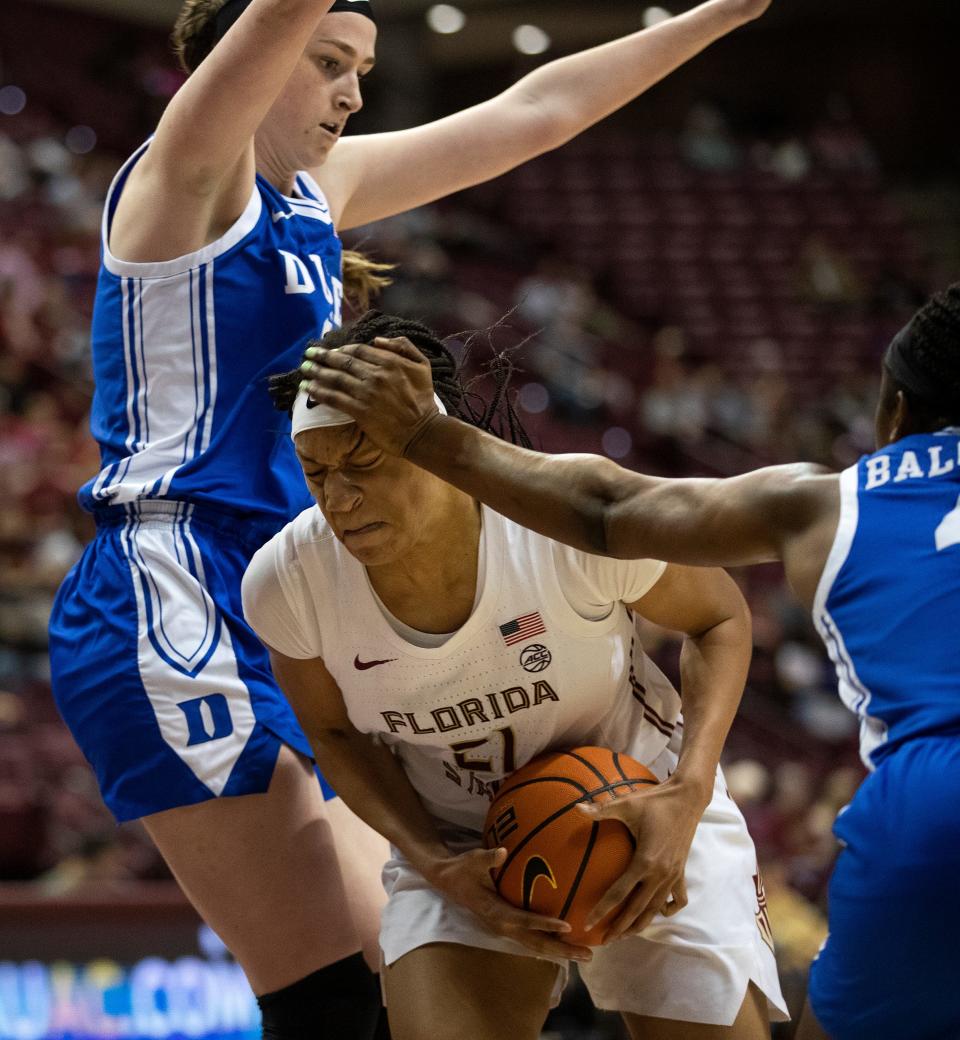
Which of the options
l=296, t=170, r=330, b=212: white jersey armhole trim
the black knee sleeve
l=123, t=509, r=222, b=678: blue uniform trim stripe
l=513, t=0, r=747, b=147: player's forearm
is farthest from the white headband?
l=513, t=0, r=747, b=147: player's forearm

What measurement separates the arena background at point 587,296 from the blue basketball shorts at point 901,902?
372 centimetres

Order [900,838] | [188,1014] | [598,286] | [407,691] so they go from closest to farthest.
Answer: [900,838]
[407,691]
[188,1014]
[598,286]

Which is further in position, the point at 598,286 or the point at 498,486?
the point at 598,286

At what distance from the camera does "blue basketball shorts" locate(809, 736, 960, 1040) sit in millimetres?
2010

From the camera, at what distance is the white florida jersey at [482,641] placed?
9.04 feet

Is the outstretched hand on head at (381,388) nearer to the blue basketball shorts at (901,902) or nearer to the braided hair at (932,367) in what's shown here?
the braided hair at (932,367)

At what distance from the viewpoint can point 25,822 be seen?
7238 mm

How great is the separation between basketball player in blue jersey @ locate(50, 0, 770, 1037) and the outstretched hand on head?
602 millimetres

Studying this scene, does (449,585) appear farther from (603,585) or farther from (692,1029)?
(692,1029)

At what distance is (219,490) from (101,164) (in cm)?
1182

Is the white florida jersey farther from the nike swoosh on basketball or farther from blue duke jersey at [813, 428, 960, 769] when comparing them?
blue duke jersey at [813, 428, 960, 769]

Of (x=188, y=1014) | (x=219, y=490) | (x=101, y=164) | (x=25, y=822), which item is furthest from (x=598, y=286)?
(x=219, y=490)

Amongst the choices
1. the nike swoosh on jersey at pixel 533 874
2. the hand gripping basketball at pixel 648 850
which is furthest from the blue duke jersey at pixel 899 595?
the nike swoosh on jersey at pixel 533 874

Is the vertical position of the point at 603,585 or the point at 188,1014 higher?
the point at 603,585
